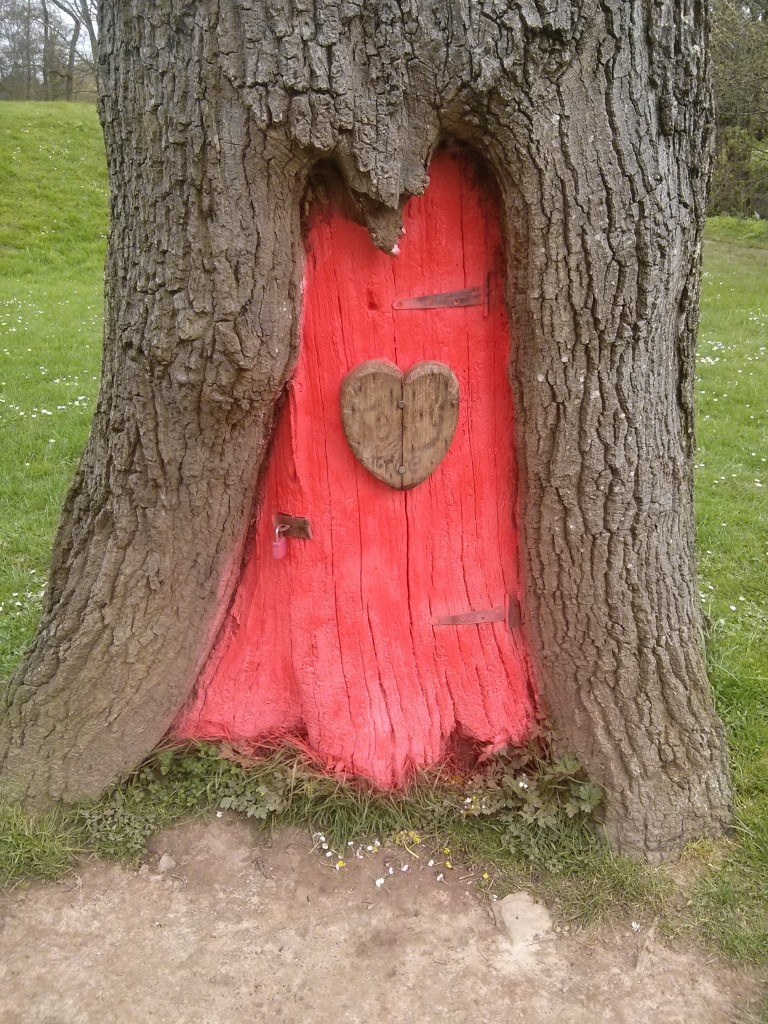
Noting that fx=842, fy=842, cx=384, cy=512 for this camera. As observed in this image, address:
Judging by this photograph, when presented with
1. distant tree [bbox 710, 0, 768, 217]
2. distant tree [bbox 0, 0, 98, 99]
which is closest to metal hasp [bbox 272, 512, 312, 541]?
distant tree [bbox 710, 0, 768, 217]

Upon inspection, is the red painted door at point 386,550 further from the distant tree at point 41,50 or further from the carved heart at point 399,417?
the distant tree at point 41,50

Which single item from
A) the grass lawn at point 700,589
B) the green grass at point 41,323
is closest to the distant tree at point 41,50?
the green grass at point 41,323

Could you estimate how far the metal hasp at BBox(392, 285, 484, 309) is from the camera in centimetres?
235

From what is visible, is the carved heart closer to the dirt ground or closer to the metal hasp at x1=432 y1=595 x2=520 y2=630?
the metal hasp at x1=432 y1=595 x2=520 y2=630

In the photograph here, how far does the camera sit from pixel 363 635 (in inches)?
108

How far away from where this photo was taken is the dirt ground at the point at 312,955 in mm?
2250

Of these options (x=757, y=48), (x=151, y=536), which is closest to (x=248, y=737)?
(x=151, y=536)

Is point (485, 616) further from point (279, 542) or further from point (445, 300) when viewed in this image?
point (445, 300)

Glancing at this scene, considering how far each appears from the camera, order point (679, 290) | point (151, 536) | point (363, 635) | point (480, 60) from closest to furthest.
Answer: point (480, 60)
point (679, 290)
point (151, 536)
point (363, 635)

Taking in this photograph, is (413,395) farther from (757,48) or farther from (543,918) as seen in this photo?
(757,48)

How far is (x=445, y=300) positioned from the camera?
2.37 m

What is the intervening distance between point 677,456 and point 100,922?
220 cm

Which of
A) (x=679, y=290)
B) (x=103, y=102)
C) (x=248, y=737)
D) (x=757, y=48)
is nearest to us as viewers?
(x=103, y=102)

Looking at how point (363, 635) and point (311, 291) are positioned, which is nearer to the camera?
point (311, 291)
